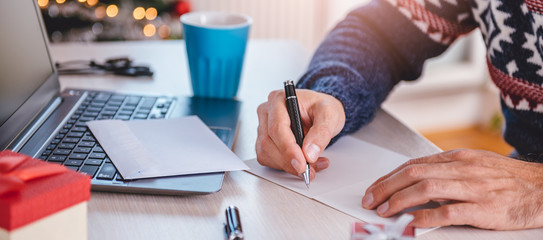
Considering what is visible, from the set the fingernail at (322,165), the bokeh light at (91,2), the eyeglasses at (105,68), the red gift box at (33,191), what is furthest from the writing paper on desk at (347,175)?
the bokeh light at (91,2)

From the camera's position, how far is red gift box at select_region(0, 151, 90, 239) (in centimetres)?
41

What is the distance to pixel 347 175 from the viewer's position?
654 mm

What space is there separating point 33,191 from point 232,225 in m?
0.19

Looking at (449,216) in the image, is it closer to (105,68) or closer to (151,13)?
(105,68)

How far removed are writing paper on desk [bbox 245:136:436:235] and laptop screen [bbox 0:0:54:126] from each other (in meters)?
0.32

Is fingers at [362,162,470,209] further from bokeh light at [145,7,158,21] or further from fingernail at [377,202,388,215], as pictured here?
bokeh light at [145,7,158,21]

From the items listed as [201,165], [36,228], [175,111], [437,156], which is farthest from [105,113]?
[437,156]

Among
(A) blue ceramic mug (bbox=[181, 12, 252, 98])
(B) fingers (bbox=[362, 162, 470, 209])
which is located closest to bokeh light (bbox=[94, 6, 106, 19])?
(A) blue ceramic mug (bbox=[181, 12, 252, 98])

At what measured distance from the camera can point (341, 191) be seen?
617 mm

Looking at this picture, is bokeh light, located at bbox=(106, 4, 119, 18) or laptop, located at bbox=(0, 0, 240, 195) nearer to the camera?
laptop, located at bbox=(0, 0, 240, 195)

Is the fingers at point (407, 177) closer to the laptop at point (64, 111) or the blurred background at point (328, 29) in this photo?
the laptop at point (64, 111)

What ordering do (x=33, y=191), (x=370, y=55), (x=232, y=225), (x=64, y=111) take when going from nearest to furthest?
(x=33, y=191) < (x=232, y=225) < (x=64, y=111) < (x=370, y=55)

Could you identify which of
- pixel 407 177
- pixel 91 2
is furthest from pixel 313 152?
pixel 91 2

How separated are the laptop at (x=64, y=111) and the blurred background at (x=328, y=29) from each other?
1.13 metres
